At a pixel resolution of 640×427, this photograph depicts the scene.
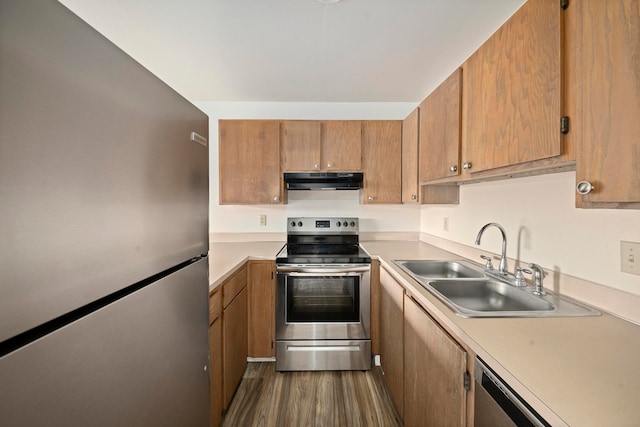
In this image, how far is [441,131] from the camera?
62.4 inches

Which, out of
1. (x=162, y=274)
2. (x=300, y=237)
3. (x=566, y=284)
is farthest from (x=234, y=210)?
(x=566, y=284)

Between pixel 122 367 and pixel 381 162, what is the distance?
2.24m

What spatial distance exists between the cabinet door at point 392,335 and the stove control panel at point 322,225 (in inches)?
28.2

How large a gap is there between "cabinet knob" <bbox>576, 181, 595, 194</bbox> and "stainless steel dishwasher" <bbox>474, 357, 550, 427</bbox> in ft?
1.87

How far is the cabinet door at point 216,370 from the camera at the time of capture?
51.6 inches

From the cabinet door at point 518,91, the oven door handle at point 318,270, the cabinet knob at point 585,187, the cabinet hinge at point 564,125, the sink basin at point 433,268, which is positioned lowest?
the oven door handle at point 318,270

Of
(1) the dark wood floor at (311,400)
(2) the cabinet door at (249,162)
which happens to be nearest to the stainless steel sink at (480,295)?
(1) the dark wood floor at (311,400)

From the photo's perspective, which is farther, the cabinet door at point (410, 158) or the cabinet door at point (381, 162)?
the cabinet door at point (381, 162)

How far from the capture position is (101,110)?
0.45m

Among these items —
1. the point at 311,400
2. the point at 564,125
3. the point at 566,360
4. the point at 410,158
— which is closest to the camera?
the point at 566,360

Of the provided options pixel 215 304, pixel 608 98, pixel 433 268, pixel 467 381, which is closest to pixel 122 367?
pixel 215 304

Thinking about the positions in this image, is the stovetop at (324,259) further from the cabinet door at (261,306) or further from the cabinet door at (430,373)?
the cabinet door at (430,373)

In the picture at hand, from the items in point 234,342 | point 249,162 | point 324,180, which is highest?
point 249,162

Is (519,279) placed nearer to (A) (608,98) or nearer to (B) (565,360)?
(B) (565,360)
